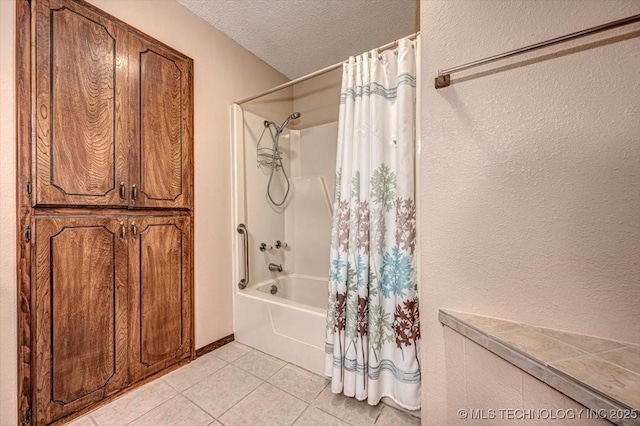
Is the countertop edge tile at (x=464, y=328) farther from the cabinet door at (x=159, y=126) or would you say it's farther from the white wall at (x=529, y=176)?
the cabinet door at (x=159, y=126)

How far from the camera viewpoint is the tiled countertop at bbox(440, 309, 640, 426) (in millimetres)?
561

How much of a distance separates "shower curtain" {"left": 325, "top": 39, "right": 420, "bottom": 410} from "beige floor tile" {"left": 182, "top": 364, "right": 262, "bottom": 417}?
56cm

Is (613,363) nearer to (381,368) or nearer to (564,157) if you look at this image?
(564,157)

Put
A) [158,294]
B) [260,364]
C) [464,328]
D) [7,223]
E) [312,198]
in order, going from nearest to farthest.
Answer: [464,328]
[7,223]
[158,294]
[260,364]
[312,198]

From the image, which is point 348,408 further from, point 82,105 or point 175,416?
point 82,105

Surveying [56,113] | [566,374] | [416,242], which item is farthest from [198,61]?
[566,374]

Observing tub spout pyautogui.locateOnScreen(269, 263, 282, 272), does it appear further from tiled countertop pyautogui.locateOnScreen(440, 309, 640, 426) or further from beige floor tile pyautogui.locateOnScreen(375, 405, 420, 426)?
tiled countertop pyautogui.locateOnScreen(440, 309, 640, 426)

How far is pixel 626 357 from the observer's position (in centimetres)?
70

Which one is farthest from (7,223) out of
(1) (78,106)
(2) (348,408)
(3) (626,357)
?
(3) (626,357)

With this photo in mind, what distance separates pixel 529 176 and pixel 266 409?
165 cm

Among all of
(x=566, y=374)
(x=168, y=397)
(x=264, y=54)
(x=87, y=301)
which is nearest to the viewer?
(x=566, y=374)

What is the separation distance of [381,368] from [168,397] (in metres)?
1.24

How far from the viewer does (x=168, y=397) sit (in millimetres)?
1425

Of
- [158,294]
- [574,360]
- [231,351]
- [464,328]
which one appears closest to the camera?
[574,360]
